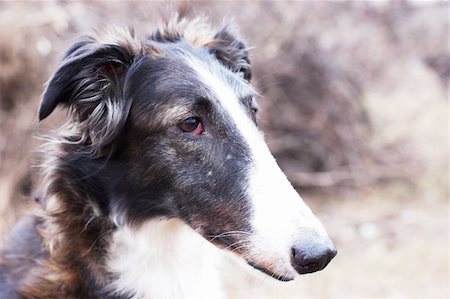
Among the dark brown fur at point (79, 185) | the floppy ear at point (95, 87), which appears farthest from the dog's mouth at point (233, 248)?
the floppy ear at point (95, 87)

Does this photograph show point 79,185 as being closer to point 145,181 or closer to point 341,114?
point 145,181

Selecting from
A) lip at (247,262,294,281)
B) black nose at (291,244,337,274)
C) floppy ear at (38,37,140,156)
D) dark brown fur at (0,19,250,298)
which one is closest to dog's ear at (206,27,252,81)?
dark brown fur at (0,19,250,298)

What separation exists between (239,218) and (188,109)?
59 centimetres

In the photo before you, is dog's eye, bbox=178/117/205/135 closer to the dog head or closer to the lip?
the dog head

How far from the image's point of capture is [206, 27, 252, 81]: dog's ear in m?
3.90

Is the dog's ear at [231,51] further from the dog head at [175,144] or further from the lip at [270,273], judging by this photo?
the lip at [270,273]

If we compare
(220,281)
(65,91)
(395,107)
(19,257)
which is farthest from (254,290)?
(395,107)

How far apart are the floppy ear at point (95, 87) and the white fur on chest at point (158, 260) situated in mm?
525

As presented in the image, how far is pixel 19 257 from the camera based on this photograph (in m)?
3.64

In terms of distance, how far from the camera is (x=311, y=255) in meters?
2.76

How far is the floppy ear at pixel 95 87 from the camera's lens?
3.27 meters

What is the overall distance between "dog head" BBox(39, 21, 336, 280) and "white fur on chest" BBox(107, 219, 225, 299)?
0.11 m

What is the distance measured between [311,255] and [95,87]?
55.2 inches

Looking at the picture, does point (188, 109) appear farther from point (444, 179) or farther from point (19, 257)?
point (444, 179)
